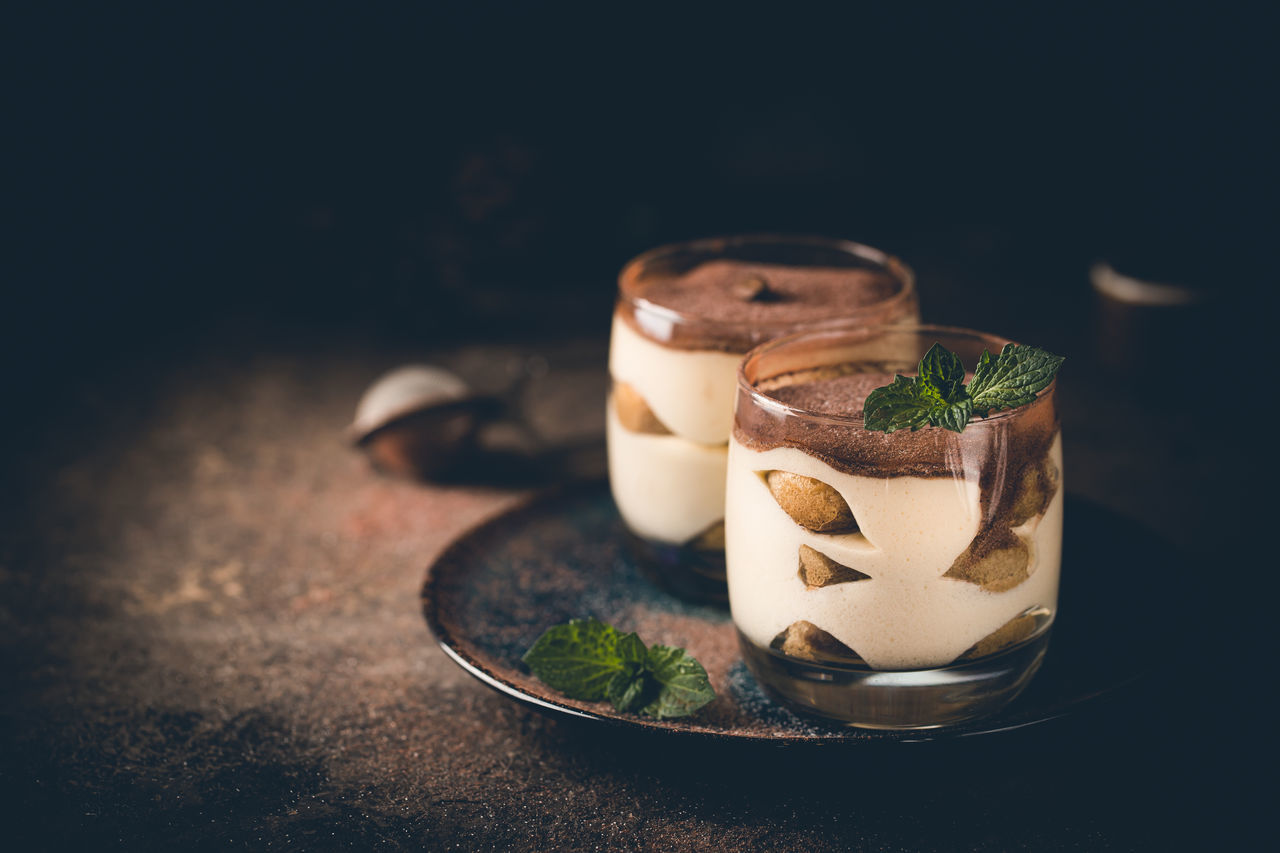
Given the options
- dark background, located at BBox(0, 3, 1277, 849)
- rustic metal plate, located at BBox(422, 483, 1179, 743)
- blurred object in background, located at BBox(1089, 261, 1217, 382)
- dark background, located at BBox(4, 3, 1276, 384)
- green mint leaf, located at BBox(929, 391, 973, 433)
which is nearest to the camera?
green mint leaf, located at BBox(929, 391, 973, 433)

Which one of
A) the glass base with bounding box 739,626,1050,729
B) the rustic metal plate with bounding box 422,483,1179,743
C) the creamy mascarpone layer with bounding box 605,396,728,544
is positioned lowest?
the rustic metal plate with bounding box 422,483,1179,743

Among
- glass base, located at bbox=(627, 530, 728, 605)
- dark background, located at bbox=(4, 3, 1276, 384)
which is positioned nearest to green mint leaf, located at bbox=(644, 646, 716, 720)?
glass base, located at bbox=(627, 530, 728, 605)

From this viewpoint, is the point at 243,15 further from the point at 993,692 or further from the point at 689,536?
the point at 993,692

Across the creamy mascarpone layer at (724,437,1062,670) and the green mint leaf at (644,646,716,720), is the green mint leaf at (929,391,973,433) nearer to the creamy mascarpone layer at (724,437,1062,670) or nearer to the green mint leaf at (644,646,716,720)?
the creamy mascarpone layer at (724,437,1062,670)

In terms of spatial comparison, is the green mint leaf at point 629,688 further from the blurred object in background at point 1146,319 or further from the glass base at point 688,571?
the blurred object in background at point 1146,319

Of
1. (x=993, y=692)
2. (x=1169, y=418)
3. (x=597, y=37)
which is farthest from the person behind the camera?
(x=597, y=37)

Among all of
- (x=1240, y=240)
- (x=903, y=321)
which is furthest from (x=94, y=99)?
(x=1240, y=240)

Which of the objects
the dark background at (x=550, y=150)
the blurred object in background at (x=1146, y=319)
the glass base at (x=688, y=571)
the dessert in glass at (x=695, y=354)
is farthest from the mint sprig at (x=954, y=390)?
the dark background at (x=550, y=150)
